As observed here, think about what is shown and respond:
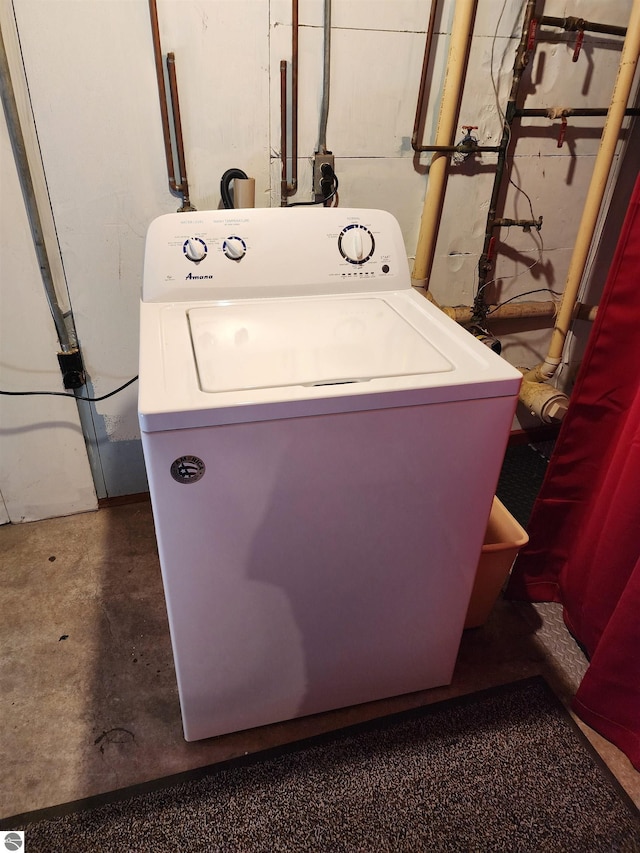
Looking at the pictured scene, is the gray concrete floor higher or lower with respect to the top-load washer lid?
lower

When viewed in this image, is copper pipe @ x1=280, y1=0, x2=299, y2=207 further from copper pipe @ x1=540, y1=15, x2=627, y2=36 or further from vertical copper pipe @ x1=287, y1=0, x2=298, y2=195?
copper pipe @ x1=540, y1=15, x2=627, y2=36

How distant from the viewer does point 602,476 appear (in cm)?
138

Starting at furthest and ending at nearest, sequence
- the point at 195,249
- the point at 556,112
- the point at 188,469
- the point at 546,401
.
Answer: the point at 546,401 < the point at 556,112 < the point at 195,249 < the point at 188,469

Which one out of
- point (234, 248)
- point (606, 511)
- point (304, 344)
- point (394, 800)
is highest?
point (234, 248)

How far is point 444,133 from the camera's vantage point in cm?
149

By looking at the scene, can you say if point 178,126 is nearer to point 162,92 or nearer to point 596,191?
point 162,92

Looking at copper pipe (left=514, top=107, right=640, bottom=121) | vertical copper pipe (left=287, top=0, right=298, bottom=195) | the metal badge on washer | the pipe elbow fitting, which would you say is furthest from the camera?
the pipe elbow fitting

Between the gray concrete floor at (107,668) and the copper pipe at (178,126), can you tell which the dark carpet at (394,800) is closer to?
the gray concrete floor at (107,668)

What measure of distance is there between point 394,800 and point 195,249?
1.21 m

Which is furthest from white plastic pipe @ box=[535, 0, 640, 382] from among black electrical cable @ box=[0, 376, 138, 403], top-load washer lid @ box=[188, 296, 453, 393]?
black electrical cable @ box=[0, 376, 138, 403]

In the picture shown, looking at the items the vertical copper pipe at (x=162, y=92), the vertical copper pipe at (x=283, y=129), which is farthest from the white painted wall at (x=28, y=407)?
the vertical copper pipe at (x=283, y=129)

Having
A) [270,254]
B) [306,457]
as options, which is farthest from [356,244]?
[306,457]

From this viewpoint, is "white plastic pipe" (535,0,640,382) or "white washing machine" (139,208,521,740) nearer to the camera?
"white washing machine" (139,208,521,740)

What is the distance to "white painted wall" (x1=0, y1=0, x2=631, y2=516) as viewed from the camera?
1.24 meters
